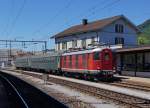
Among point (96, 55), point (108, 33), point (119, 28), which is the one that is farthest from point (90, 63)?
point (119, 28)

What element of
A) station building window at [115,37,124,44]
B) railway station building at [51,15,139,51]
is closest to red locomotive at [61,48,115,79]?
railway station building at [51,15,139,51]

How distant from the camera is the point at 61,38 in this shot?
252 feet

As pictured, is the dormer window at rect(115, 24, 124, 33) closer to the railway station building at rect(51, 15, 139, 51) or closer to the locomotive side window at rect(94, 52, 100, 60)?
the railway station building at rect(51, 15, 139, 51)

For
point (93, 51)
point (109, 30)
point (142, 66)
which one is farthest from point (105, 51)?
point (109, 30)

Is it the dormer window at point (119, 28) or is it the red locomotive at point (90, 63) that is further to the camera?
the dormer window at point (119, 28)

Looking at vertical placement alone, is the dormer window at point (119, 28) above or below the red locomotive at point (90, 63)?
above

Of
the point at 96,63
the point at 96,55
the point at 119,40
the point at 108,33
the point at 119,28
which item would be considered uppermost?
the point at 119,28

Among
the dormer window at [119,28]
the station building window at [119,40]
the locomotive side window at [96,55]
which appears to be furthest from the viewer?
the dormer window at [119,28]

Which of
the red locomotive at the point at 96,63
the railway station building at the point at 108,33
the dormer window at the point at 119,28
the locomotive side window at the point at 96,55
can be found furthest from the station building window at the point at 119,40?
the locomotive side window at the point at 96,55

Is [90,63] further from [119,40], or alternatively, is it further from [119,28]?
[119,28]

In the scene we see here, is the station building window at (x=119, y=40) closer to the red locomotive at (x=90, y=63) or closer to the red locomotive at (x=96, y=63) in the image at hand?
the red locomotive at (x=90, y=63)

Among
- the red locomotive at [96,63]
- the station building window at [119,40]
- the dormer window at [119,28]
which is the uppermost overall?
the dormer window at [119,28]

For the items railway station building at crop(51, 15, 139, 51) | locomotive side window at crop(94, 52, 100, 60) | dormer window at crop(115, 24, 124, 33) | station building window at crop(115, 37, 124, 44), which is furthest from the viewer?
dormer window at crop(115, 24, 124, 33)

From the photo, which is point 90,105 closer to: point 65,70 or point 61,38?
point 65,70
